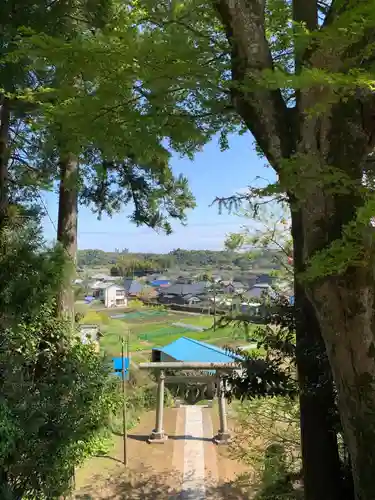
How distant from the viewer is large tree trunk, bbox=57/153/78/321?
3.47 meters

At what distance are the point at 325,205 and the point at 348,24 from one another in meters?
0.63

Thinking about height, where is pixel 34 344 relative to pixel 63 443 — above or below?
above

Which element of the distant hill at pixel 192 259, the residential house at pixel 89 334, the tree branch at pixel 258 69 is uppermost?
the tree branch at pixel 258 69

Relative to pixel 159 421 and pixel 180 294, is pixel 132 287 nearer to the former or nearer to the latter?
pixel 180 294

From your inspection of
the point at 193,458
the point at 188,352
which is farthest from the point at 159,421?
the point at 188,352

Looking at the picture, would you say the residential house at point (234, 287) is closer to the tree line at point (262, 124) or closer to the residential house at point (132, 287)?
the tree line at point (262, 124)

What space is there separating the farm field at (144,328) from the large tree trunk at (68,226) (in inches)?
41.2

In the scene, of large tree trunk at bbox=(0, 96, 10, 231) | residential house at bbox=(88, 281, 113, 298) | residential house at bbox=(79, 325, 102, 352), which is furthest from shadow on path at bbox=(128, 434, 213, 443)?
large tree trunk at bbox=(0, 96, 10, 231)

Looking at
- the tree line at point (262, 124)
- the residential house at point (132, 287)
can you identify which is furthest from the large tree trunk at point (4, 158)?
the residential house at point (132, 287)

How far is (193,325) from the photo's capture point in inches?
250

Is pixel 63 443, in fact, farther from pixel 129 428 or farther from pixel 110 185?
pixel 129 428

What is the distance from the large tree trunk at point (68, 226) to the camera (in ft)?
11.4

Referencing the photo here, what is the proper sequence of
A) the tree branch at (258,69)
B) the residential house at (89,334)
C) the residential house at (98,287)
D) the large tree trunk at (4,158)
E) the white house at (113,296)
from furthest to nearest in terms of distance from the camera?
the white house at (113,296) → the residential house at (98,287) → the residential house at (89,334) → the large tree trunk at (4,158) → the tree branch at (258,69)

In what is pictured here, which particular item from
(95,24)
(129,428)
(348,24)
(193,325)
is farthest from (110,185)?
(129,428)
